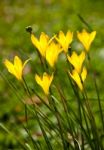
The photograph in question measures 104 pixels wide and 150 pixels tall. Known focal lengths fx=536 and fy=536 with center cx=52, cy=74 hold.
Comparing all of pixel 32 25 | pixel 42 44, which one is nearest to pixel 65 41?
pixel 42 44

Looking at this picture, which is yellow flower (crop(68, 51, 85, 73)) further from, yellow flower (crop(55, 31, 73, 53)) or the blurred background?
the blurred background

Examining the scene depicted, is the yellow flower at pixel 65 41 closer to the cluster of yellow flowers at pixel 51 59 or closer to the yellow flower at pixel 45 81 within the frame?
the cluster of yellow flowers at pixel 51 59

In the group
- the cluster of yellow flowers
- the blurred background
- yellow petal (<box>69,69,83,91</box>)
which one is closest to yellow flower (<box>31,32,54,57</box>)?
the cluster of yellow flowers

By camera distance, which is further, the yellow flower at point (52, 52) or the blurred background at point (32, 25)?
the blurred background at point (32, 25)

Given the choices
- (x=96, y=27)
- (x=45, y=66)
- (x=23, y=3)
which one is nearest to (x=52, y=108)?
(x=45, y=66)

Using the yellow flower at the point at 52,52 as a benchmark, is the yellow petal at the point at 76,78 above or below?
below

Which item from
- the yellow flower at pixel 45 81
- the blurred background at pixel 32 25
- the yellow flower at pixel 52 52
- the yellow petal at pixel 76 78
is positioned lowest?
the blurred background at pixel 32 25

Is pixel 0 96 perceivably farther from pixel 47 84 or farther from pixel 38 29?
pixel 47 84

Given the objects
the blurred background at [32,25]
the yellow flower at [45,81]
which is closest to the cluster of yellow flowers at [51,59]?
the yellow flower at [45,81]
